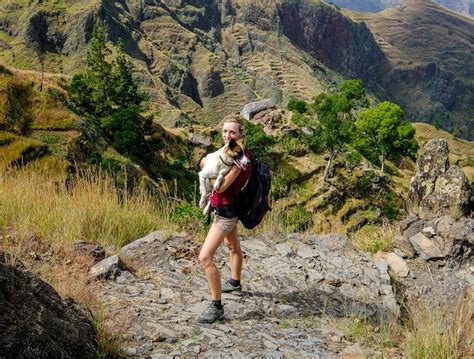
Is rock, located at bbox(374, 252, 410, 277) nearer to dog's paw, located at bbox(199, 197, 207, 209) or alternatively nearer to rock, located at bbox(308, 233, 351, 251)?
rock, located at bbox(308, 233, 351, 251)

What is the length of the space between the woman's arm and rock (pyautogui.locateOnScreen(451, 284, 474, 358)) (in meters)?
2.37

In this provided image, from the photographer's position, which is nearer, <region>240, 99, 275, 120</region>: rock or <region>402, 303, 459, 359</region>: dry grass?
<region>402, 303, 459, 359</region>: dry grass

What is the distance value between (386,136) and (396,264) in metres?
51.0

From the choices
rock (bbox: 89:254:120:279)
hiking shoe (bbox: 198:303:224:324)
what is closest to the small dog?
hiking shoe (bbox: 198:303:224:324)

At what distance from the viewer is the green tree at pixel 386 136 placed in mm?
55787

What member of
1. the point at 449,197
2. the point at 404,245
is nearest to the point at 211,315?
the point at 404,245

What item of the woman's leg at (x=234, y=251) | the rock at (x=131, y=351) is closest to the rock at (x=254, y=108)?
the woman's leg at (x=234, y=251)

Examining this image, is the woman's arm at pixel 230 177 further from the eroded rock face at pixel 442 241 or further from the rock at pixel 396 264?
the eroded rock face at pixel 442 241

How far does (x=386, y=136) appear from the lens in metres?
56.1

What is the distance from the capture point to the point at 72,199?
278 inches

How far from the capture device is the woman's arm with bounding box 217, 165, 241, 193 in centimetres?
453

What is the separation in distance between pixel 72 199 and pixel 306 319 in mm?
4161

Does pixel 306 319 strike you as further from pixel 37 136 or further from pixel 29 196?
pixel 37 136

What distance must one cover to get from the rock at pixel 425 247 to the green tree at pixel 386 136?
4767 cm
